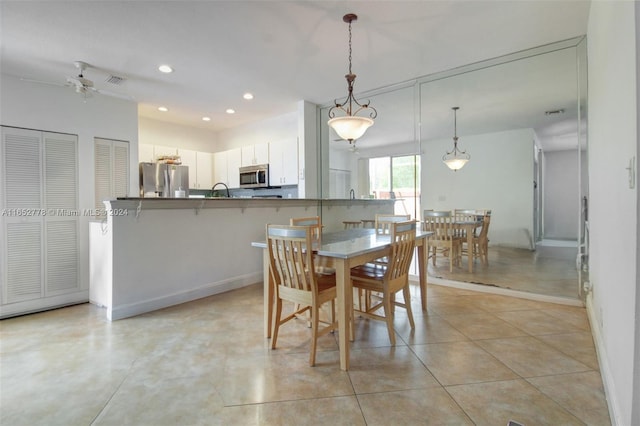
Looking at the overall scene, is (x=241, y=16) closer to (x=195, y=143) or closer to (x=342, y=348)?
(x=342, y=348)

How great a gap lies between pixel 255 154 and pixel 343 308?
4.31 meters

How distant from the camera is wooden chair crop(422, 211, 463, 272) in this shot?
12.8 feet

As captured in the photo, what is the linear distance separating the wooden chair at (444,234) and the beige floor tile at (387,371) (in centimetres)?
205

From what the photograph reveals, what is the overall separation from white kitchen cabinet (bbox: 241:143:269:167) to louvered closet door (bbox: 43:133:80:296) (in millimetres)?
2627

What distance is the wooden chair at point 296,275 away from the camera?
6.59 feet

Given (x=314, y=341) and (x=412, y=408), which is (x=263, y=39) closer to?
(x=314, y=341)

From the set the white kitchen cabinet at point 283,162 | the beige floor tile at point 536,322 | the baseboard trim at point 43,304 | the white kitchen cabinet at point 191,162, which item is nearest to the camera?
the beige floor tile at point 536,322

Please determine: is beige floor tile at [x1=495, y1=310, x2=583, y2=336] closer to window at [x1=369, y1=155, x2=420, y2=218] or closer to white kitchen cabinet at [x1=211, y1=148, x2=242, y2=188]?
window at [x1=369, y1=155, x2=420, y2=218]

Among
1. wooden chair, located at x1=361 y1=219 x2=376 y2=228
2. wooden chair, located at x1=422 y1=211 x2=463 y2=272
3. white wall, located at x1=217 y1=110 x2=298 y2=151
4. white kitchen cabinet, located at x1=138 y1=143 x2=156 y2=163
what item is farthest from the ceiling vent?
wooden chair, located at x1=422 y1=211 x2=463 y2=272

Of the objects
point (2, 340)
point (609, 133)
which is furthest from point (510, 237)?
point (2, 340)

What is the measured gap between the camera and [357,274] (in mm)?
2541

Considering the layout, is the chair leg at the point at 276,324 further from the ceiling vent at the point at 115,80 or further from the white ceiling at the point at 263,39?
the ceiling vent at the point at 115,80

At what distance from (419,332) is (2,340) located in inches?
137

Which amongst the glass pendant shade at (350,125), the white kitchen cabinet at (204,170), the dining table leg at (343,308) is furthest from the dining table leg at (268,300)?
the white kitchen cabinet at (204,170)
